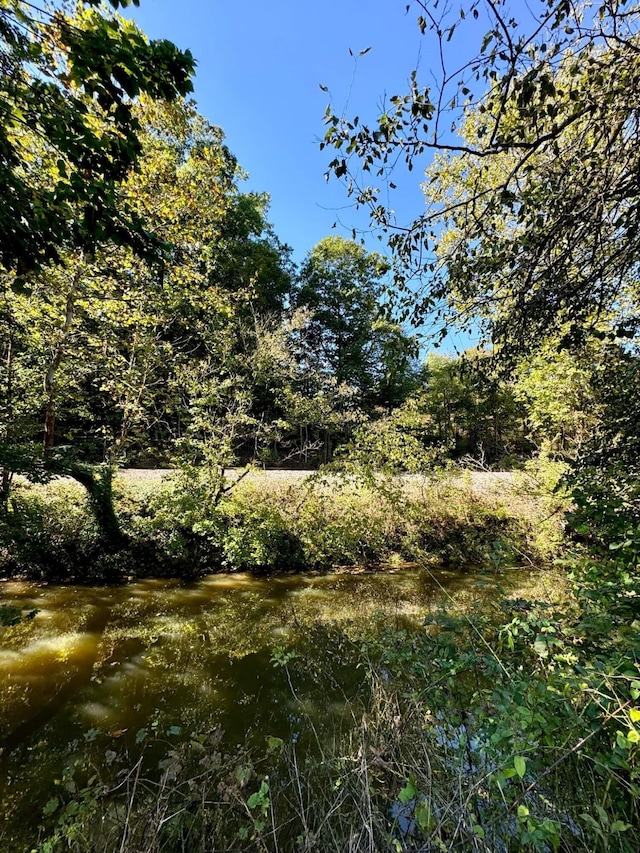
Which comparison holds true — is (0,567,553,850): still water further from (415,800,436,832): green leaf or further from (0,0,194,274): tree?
(0,0,194,274): tree

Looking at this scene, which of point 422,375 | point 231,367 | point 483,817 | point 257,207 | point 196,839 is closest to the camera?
point 483,817

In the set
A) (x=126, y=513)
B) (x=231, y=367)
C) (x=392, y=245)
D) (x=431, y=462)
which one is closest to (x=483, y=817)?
(x=392, y=245)

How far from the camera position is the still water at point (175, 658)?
10.7 ft

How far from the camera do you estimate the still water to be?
326 centimetres

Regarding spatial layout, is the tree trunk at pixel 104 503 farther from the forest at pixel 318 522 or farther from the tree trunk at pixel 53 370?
the tree trunk at pixel 53 370

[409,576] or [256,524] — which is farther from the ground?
[256,524]

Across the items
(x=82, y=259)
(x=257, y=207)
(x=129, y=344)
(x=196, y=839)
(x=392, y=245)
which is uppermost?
(x=257, y=207)

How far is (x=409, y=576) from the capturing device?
25.8 ft

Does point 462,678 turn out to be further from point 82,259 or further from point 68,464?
point 82,259

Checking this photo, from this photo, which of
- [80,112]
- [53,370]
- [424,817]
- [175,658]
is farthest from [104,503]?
[424,817]

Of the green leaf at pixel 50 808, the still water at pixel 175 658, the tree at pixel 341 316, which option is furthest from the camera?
the tree at pixel 341 316

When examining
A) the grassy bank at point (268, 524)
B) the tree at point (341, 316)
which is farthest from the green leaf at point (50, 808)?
the tree at point (341, 316)

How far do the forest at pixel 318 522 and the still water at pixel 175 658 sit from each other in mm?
42

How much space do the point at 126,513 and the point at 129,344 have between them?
3.40 meters
